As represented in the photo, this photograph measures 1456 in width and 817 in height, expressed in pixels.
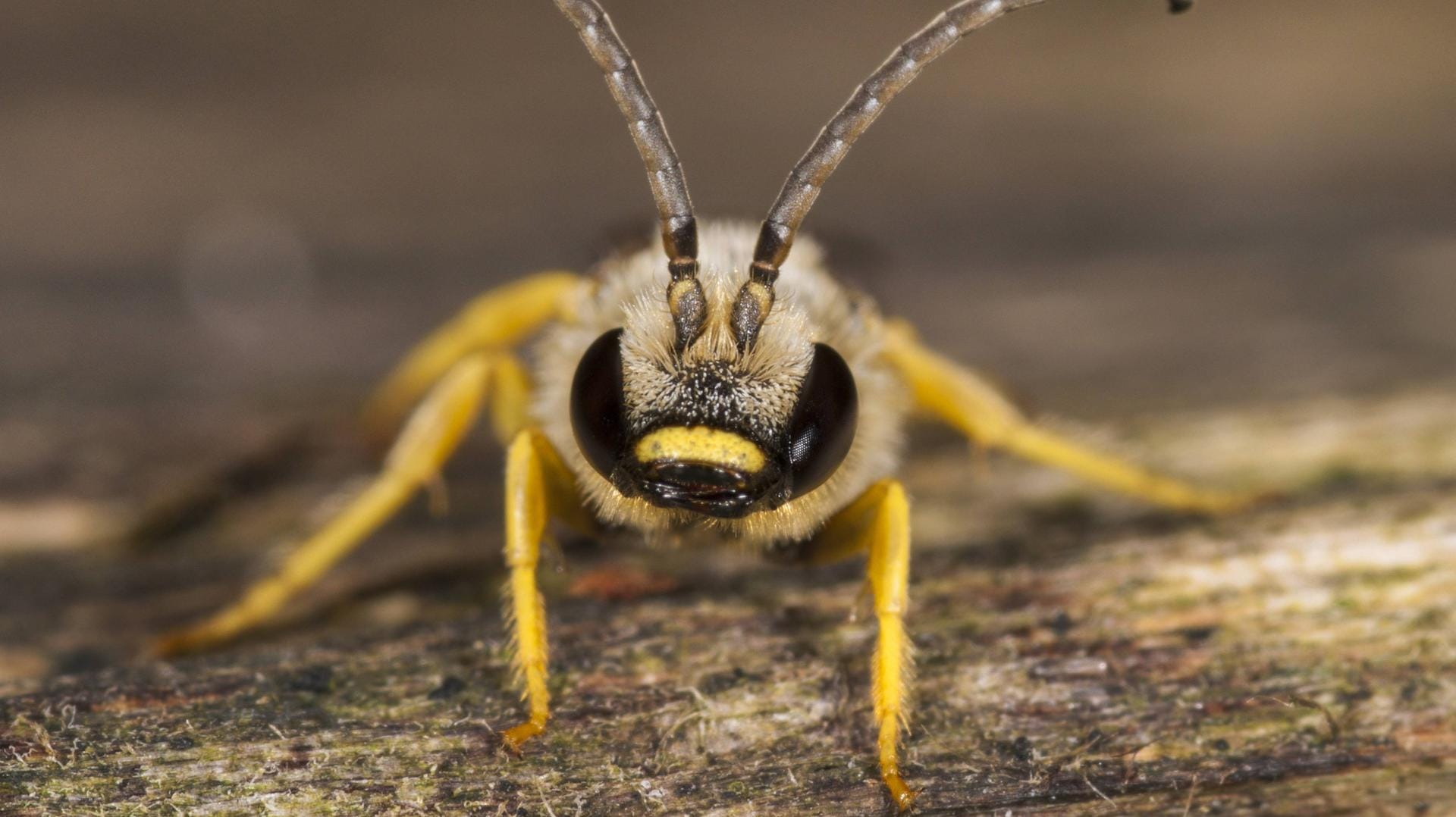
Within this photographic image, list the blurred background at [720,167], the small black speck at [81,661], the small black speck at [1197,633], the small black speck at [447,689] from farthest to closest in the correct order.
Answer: the blurred background at [720,167] → the small black speck at [81,661] → the small black speck at [1197,633] → the small black speck at [447,689]

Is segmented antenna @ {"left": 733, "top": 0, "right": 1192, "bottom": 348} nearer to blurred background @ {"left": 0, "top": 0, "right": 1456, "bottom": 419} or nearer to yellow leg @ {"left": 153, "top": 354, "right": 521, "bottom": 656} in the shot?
yellow leg @ {"left": 153, "top": 354, "right": 521, "bottom": 656}

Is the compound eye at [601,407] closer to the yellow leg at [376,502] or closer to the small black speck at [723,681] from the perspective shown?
the small black speck at [723,681]

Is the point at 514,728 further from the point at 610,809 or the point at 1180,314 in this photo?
the point at 1180,314

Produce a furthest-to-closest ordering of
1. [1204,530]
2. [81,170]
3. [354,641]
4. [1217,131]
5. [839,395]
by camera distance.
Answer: [1217,131], [81,170], [1204,530], [354,641], [839,395]

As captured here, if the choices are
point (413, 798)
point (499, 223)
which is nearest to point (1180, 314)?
point (499, 223)

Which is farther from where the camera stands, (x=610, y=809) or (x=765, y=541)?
(x=765, y=541)

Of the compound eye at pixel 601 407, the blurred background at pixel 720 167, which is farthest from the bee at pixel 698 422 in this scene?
the blurred background at pixel 720 167

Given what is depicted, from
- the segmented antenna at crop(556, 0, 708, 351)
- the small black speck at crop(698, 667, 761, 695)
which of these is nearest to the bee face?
the segmented antenna at crop(556, 0, 708, 351)
